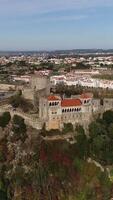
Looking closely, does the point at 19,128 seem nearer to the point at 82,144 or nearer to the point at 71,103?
the point at 82,144

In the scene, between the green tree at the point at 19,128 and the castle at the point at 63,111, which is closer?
the green tree at the point at 19,128

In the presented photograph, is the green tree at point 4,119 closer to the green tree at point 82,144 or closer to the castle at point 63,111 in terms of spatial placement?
the castle at point 63,111

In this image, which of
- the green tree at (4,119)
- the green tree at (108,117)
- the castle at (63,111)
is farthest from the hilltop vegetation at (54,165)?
the green tree at (108,117)

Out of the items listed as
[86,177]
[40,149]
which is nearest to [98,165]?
[86,177]

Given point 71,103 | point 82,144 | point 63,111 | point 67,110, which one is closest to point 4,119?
point 63,111

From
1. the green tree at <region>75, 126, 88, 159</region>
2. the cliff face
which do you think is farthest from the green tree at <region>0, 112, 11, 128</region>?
the green tree at <region>75, 126, 88, 159</region>

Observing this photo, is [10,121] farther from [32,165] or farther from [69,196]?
[69,196]

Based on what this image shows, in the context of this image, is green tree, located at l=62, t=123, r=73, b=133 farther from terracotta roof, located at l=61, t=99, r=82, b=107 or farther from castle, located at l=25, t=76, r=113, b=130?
terracotta roof, located at l=61, t=99, r=82, b=107

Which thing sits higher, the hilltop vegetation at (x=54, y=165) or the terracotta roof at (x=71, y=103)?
the terracotta roof at (x=71, y=103)
